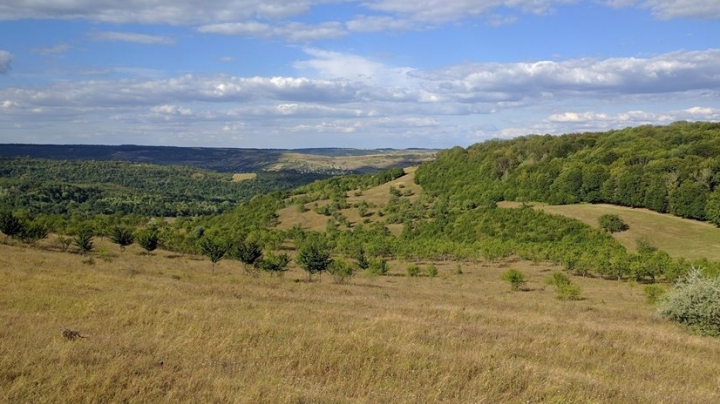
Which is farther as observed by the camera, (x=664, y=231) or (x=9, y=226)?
(x=664, y=231)

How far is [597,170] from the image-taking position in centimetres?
11050

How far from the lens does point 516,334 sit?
15.1 m

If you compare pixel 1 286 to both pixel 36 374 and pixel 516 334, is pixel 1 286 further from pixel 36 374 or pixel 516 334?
pixel 516 334

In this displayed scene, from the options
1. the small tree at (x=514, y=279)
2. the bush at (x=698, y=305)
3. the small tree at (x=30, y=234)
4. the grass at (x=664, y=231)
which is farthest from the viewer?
the grass at (x=664, y=231)

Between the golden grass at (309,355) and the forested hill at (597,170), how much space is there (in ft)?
299

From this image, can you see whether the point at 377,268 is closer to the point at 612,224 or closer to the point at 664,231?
the point at 612,224

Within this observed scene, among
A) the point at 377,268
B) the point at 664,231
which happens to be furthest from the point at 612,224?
the point at 377,268

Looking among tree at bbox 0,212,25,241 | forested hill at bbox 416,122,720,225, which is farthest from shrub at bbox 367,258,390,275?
forested hill at bbox 416,122,720,225

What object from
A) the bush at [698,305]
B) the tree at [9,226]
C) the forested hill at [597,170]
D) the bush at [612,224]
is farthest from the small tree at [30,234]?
the forested hill at [597,170]

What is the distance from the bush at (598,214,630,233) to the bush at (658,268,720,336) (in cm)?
7347

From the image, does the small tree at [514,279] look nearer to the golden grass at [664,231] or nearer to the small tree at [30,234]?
the golden grass at [664,231]

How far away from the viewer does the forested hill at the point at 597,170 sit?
3777 inches

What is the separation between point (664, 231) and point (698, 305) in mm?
78065

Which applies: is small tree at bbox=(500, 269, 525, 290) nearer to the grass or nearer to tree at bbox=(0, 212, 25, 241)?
the grass
